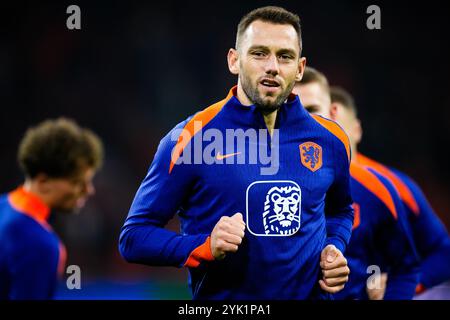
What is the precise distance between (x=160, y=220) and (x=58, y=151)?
1.97 ft

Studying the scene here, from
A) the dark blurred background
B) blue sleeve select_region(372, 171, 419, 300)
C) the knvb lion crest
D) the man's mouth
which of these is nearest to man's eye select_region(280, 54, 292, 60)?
the man's mouth

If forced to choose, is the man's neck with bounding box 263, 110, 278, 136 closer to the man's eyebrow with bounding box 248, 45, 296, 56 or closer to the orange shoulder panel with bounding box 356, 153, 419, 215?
the man's eyebrow with bounding box 248, 45, 296, 56

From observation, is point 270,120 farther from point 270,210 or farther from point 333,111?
point 333,111

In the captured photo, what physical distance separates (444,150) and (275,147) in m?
7.10

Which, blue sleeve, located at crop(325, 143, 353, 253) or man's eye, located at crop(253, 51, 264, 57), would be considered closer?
man's eye, located at crop(253, 51, 264, 57)

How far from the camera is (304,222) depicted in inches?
108

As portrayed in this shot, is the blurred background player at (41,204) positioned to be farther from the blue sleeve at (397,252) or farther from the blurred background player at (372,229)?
the blue sleeve at (397,252)

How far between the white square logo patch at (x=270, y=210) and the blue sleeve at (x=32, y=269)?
0.76m

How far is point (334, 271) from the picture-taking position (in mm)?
2672

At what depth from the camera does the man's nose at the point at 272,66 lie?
2.74 meters

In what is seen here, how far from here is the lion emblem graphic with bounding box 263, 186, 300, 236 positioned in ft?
8.81

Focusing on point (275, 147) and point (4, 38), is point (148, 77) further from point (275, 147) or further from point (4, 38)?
point (275, 147)

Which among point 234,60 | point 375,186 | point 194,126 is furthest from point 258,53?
point 375,186

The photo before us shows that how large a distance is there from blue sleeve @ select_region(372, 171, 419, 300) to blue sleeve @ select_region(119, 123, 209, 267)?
1658 mm
